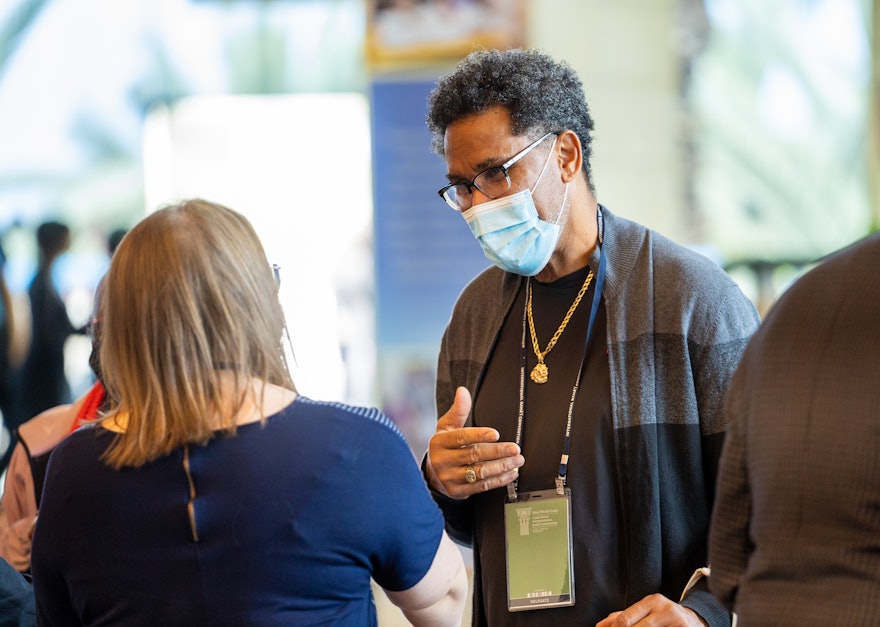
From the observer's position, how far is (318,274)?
531cm

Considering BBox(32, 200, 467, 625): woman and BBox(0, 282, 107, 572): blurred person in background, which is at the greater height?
BBox(32, 200, 467, 625): woman

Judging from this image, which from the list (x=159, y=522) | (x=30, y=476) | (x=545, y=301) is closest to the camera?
(x=159, y=522)

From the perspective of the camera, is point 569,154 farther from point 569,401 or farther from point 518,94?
point 569,401

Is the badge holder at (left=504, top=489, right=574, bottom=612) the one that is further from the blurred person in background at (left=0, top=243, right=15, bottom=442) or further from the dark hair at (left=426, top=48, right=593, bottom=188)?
the blurred person in background at (left=0, top=243, right=15, bottom=442)

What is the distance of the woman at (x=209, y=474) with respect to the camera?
137 cm

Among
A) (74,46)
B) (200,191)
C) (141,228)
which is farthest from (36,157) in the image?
(141,228)

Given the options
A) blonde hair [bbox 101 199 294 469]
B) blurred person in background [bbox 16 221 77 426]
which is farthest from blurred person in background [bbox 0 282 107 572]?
blurred person in background [bbox 16 221 77 426]

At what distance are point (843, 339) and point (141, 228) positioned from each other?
3.19 ft

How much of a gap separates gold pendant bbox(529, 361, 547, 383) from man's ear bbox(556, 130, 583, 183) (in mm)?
392

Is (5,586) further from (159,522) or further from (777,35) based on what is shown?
(777,35)

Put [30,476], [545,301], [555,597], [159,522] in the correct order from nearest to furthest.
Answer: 1. [159,522]
2. [555,597]
3. [545,301]
4. [30,476]

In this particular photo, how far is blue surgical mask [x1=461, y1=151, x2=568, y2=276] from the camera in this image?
2000 millimetres

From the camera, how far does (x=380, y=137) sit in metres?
4.88

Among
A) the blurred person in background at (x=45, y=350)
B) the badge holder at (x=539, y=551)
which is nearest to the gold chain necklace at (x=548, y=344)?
the badge holder at (x=539, y=551)
